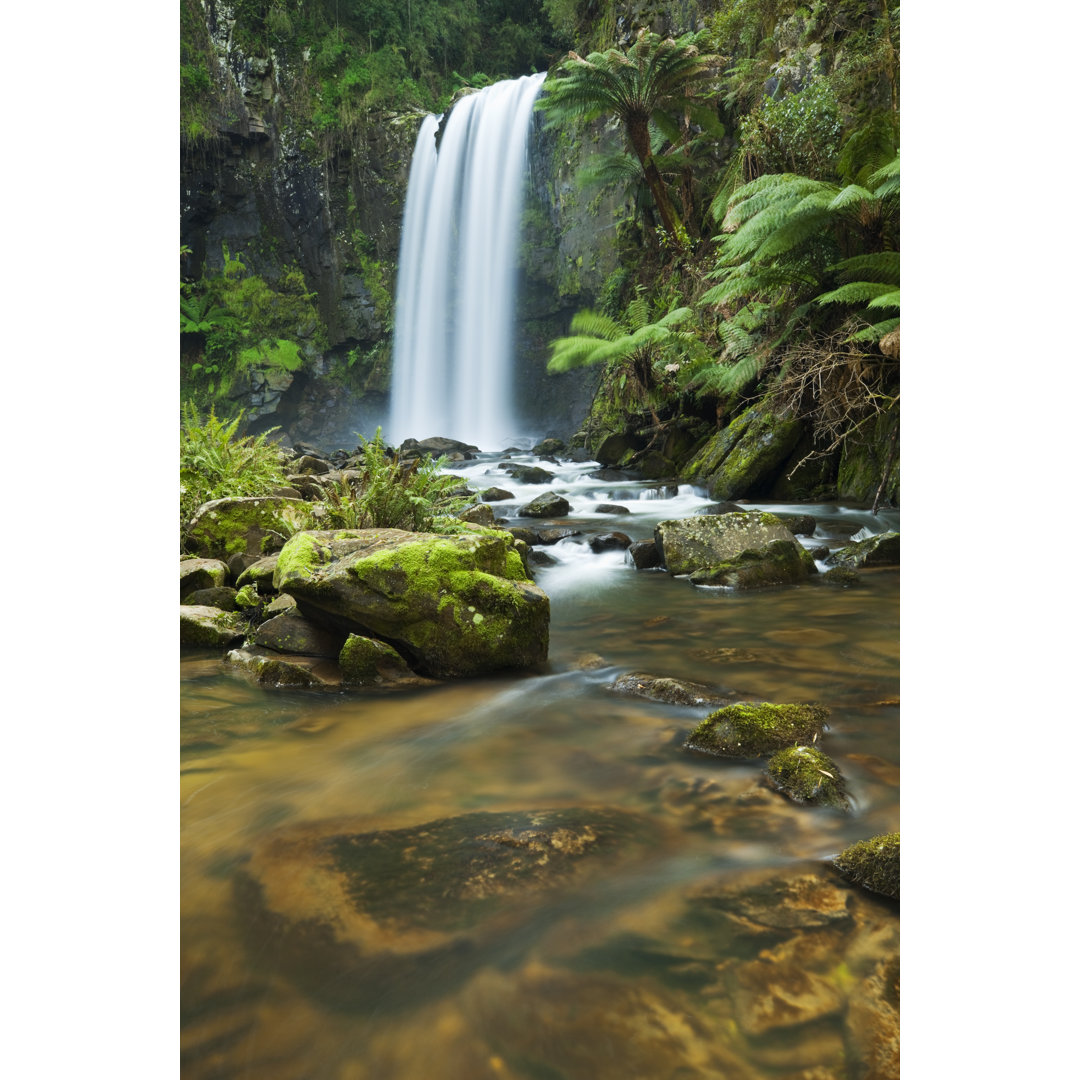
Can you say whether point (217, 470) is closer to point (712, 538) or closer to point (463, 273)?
point (712, 538)

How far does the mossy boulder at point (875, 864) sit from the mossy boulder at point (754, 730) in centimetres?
54

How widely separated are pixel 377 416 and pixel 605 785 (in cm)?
1820

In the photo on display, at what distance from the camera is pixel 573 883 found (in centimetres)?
141

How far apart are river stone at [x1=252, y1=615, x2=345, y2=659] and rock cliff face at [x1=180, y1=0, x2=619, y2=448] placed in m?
15.0

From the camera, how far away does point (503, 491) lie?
823 centimetres

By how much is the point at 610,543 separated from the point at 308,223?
17.6 metres

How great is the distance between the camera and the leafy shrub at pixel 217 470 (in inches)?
184

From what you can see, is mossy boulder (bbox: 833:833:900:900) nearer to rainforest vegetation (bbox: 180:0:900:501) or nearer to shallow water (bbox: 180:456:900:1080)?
shallow water (bbox: 180:456:900:1080)

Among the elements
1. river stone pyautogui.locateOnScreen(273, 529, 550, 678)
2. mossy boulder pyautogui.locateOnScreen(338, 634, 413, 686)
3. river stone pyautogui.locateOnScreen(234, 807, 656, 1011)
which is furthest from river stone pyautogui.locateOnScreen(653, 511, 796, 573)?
river stone pyautogui.locateOnScreen(234, 807, 656, 1011)

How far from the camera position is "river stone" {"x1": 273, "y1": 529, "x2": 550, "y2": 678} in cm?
277

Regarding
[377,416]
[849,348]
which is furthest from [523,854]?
[377,416]

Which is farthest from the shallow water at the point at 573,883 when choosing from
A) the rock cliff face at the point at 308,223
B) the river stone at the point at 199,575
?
the rock cliff face at the point at 308,223

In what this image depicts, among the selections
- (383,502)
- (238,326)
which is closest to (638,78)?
(383,502)

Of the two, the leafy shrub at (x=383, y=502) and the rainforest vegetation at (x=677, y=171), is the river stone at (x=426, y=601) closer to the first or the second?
the leafy shrub at (x=383, y=502)
